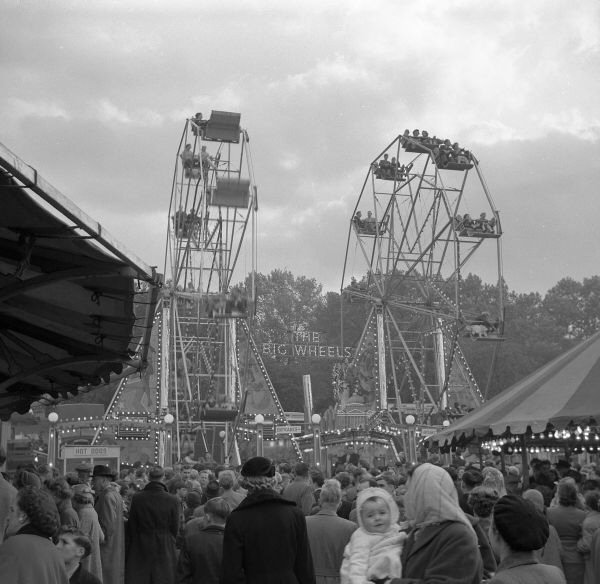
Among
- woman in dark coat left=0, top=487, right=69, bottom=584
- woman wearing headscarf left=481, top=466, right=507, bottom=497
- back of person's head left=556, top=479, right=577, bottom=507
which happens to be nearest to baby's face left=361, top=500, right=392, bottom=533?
woman in dark coat left=0, top=487, right=69, bottom=584

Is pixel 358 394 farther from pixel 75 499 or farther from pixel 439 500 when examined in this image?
pixel 439 500

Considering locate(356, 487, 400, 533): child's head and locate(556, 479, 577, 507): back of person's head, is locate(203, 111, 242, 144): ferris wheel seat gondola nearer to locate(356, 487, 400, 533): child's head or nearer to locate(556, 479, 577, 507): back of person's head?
locate(556, 479, 577, 507): back of person's head

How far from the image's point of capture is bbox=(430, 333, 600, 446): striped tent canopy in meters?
12.5

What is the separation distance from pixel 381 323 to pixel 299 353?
99.3 ft

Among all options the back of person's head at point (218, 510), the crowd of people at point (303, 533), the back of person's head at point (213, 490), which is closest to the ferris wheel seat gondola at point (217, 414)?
the crowd of people at point (303, 533)

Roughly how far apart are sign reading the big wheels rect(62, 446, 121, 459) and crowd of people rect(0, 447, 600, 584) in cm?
782

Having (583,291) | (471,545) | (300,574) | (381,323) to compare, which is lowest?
(300,574)

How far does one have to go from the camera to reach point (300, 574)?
5.00m

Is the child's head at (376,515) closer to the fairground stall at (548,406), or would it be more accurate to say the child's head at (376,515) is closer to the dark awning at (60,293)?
the dark awning at (60,293)

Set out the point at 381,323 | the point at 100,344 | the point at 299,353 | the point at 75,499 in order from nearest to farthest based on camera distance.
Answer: the point at 75,499 < the point at 100,344 < the point at 381,323 < the point at 299,353

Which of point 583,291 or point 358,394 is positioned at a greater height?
point 583,291

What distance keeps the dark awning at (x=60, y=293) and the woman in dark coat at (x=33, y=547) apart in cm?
171

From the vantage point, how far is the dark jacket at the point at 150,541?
7949mm

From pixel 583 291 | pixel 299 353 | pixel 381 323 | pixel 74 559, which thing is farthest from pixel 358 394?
pixel 583 291
